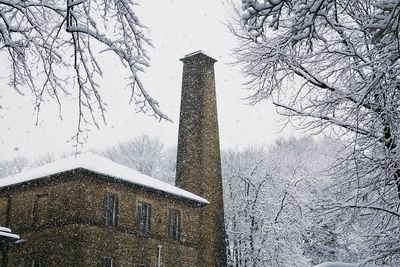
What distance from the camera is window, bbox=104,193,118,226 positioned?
2382cm

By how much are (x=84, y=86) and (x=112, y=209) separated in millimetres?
17927

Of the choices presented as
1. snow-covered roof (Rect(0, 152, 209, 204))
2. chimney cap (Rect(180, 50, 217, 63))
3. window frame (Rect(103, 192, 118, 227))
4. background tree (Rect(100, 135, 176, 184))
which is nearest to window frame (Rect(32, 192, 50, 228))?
snow-covered roof (Rect(0, 152, 209, 204))

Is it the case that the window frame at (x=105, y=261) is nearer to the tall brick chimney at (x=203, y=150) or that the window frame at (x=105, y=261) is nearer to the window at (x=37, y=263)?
the window at (x=37, y=263)

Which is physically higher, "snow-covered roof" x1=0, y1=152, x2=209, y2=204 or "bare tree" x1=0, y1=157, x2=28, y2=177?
"bare tree" x1=0, y1=157, x2=28, y2=177

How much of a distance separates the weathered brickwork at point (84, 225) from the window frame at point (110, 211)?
148 mm

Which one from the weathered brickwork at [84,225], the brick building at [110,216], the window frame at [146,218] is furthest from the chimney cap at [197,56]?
the window frame at [146,218]

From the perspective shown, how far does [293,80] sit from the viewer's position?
1108 centimetres

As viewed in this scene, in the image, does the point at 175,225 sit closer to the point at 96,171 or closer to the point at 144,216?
the point at 144,216

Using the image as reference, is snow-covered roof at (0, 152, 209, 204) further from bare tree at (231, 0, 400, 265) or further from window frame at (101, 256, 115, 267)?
bare tree at (231, 0, 400, 265)

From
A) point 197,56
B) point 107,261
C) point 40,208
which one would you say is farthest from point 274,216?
point 40,208

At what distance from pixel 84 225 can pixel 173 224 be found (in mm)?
5979

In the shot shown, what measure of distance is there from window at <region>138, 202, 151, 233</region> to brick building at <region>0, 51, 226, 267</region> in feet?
0.16

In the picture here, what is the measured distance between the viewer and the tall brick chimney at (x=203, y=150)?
30188 mm

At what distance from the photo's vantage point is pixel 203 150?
3112cm
